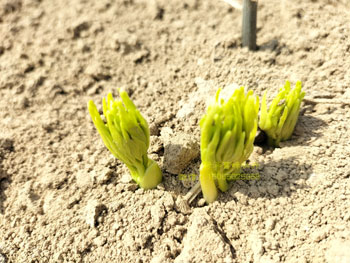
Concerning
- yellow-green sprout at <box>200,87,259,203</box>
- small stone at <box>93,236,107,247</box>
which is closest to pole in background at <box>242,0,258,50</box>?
yellow-green sprout at <box>200,87,259,203</box>

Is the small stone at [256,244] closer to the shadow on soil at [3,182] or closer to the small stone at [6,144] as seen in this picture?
the shadow on soil at [3,182]

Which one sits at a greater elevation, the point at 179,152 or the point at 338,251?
the point at 179,152

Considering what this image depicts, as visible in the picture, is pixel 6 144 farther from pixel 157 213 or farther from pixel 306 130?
pixel 306 130

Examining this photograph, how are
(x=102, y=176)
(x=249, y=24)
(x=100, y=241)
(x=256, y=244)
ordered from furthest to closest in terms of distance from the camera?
(x=249, y=24), (x=102, y=176), (x=100, y=241), (x=256, y=244)

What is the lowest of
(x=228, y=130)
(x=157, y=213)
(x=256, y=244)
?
(x=256, y=244)

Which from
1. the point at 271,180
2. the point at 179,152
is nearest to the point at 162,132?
the point at 179,152

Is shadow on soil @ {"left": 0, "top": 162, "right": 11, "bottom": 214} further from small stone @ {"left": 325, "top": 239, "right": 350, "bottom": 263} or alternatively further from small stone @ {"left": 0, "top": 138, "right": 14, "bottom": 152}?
small stone @ {"left": 325, "top": 239, "right": 350, "bottom": 263}
